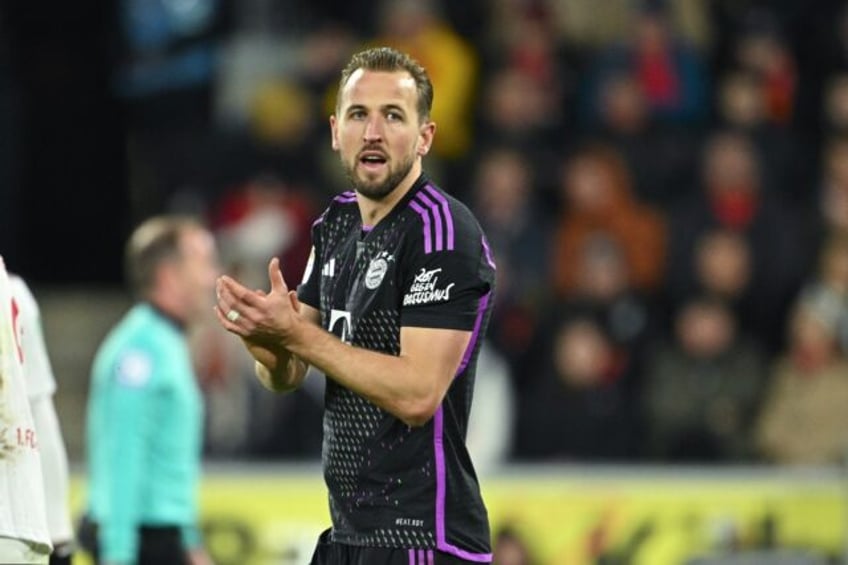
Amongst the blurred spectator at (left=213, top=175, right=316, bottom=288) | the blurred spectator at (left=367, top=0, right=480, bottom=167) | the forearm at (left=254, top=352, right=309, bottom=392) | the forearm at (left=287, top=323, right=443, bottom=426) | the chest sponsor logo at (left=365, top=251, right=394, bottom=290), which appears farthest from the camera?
the blurred spectator at (left=367, top=0, right=480, bottom=167)

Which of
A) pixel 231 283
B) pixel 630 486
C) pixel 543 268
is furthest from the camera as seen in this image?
pixel 543 268

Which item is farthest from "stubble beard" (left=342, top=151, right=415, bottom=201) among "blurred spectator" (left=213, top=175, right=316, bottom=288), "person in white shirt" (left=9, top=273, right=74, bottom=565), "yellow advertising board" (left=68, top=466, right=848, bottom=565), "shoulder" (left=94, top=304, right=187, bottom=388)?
"blurred spectator" (left=213, top=175, right=316, bottom=288)

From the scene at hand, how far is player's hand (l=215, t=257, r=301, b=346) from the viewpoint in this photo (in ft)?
14.6

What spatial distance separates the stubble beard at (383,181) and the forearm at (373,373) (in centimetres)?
39

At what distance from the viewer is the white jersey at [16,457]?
437cm

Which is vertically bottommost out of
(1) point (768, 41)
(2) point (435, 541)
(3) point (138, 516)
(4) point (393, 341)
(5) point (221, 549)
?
(5) point (221, 549)

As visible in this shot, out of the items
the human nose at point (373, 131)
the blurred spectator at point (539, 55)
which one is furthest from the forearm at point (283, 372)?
the blurred spectator at point (539, 55)

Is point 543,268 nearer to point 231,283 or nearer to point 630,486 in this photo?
point 630,486

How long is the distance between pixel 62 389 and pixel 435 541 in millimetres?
7618

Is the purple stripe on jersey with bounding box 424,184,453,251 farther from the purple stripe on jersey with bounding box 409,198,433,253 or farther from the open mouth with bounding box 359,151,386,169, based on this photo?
the open mouth with bounding box 359,151,386,169

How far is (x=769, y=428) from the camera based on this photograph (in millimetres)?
10047

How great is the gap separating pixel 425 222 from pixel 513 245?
6283 millimetres

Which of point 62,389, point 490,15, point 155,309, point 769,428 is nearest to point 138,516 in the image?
point 155,309

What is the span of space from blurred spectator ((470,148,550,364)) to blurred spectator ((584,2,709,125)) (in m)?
1.02
